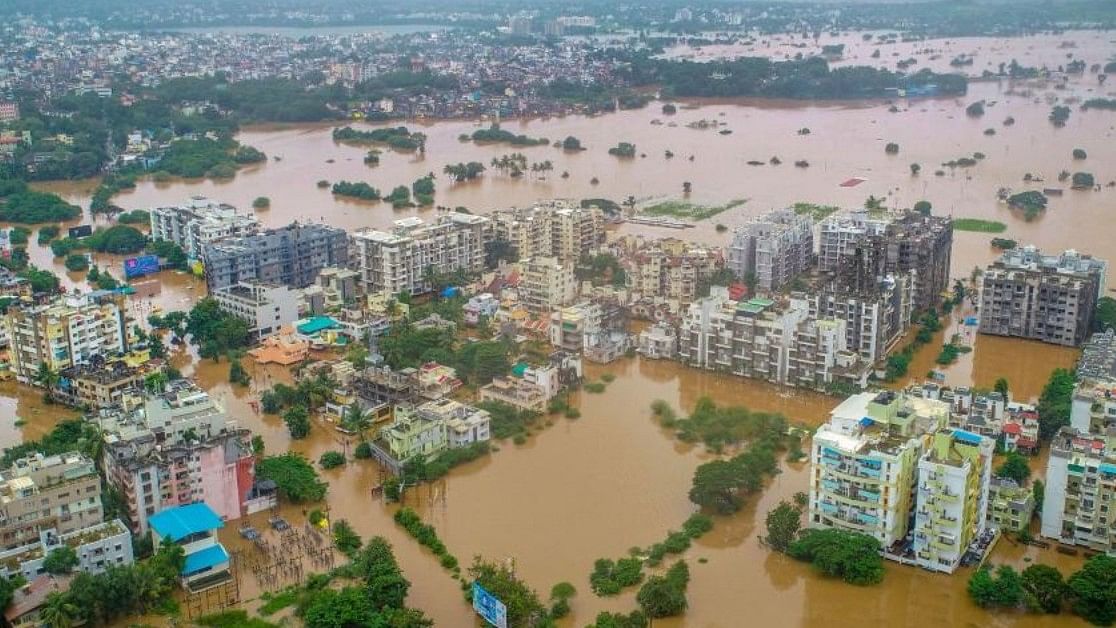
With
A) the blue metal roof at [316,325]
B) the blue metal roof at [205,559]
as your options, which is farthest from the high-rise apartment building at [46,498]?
the blue metal roof at [316,325]

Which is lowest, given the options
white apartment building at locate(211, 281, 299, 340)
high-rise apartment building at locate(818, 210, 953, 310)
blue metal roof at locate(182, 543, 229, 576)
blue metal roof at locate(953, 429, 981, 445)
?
blue metal roof at locate(182, 543, 229, 576)

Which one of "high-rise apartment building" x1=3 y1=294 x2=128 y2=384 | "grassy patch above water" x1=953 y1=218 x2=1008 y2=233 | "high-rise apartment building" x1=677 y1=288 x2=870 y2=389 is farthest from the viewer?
"grassy patch above water" x1=953 y1=218 x2=1008 y2=233

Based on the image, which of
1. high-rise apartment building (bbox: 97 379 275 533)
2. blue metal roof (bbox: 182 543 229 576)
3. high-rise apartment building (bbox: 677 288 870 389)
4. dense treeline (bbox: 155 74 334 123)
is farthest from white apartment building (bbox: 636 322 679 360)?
dense treeline (bbox: 155 74 334 123)

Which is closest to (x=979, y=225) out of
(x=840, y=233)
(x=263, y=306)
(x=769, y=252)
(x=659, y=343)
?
(x=840, y=233)

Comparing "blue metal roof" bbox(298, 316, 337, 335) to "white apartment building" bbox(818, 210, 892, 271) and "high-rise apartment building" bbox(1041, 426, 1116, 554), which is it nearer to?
"white apartment building" bbox(818, 210, 892, 271)

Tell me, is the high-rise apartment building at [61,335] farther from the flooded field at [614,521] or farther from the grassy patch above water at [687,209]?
the grassy patch above water at [687,209]

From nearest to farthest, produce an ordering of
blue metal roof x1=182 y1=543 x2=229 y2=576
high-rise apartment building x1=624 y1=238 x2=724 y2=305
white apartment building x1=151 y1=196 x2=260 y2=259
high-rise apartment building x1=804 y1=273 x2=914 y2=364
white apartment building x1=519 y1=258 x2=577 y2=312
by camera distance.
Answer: blue metal roof x1=182 y1=543 x2=229 y2=576 → high-rise apartment building x1=804 y1=273 x2=914 y2=364 → white apartment building x1=519 y1=258 x2=577 y2=312 → high-rise apartment building x1=624 y1=238 x2=724 y2=305 → white apartment building x1=151 y1=196 x2=260 y2=259
